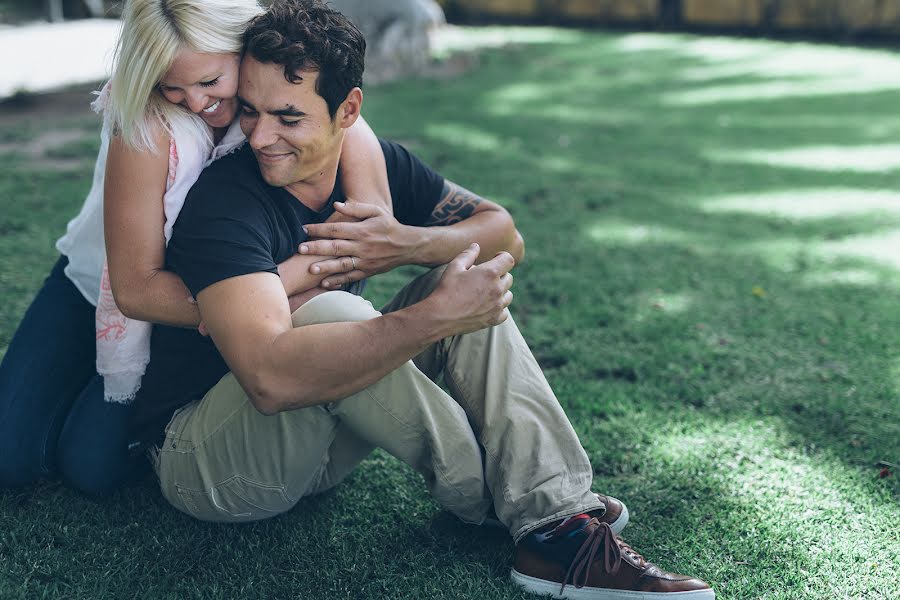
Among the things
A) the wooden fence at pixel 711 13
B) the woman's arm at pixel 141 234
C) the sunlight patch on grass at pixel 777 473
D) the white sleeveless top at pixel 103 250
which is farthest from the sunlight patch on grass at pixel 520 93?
the woman's arm at pixel 141 234

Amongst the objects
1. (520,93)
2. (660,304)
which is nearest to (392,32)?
(520,93)

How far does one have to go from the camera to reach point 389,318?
2.01 meters

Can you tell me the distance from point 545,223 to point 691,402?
197 cm

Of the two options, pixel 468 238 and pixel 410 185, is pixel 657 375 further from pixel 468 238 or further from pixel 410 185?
pixel 410 185

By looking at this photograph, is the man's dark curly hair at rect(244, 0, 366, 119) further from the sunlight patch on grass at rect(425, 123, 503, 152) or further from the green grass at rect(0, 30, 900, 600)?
the sunlight patch on grass at rect(425, 123, 503, 152)

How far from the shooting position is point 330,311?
2.05m

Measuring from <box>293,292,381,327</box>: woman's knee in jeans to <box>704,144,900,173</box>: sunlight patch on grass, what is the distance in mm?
4725

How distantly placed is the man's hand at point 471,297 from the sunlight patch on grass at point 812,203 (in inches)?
132

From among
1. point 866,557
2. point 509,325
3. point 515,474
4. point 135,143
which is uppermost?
point 135,143

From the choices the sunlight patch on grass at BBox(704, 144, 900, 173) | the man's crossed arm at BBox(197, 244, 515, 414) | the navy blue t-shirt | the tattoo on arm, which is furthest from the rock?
the man's crossed arm at BBox(197, 244, 515, 414)

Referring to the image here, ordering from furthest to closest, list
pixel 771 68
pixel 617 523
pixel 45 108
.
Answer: pixel 771 68 < pixel 45 108 < pixel 617 523

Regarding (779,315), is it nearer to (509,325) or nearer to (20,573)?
(509,325)

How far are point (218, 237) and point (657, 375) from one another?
1.83 metres

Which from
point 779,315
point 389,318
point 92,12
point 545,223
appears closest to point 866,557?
point 389,318
